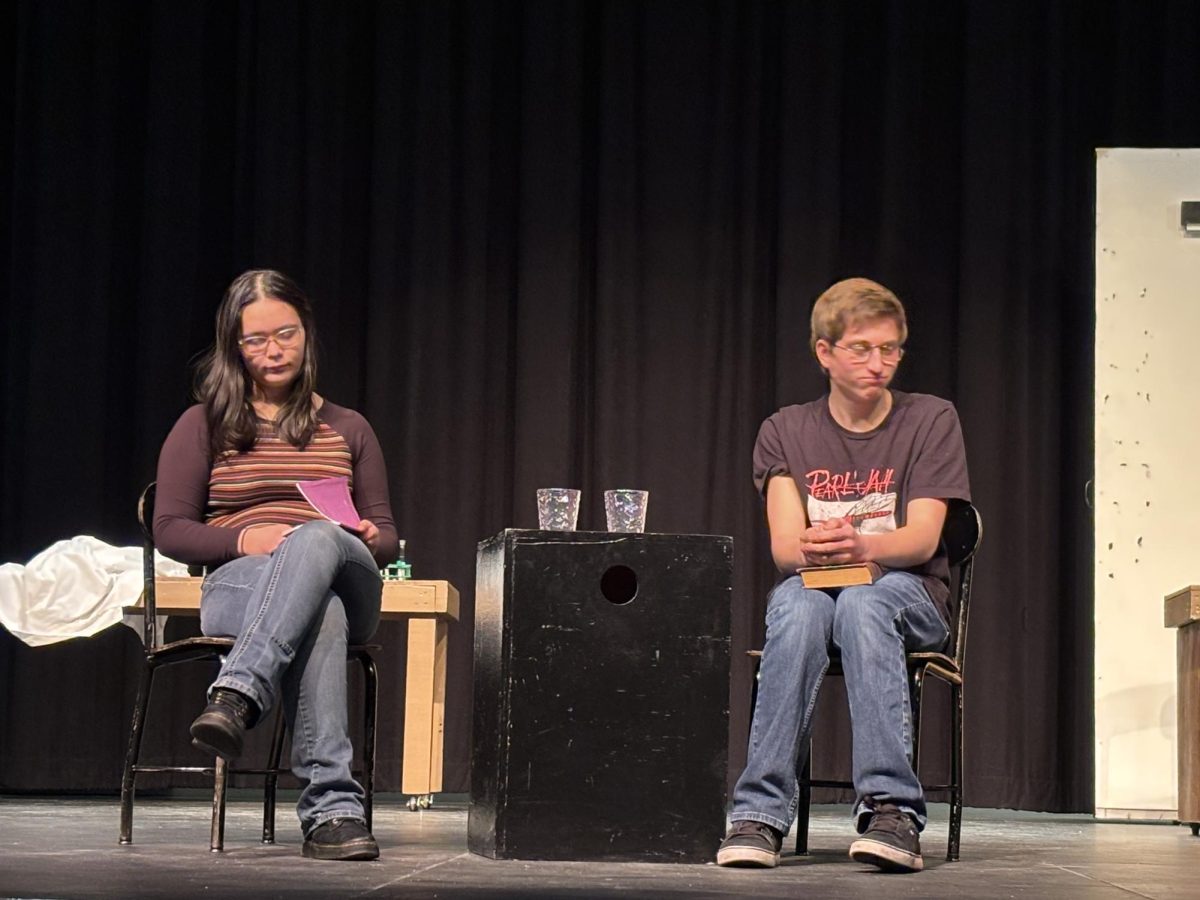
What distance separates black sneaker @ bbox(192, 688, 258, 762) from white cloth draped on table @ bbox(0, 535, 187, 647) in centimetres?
200

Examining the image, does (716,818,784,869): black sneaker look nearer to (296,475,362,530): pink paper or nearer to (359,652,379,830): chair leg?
(359,652,379,830): chair leg

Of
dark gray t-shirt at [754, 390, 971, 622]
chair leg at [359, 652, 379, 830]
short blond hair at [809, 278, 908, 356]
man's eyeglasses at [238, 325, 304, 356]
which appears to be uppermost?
short blond hair at [809, 278, 908, 356]

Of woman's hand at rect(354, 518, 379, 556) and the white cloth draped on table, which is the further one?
the white cloth draped on table

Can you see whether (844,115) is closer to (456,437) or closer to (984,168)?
(984,168)

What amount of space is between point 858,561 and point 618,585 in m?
0.41

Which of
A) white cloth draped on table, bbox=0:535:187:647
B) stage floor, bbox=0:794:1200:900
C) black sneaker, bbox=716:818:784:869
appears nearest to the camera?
stage floor, bbox=0:794:1200:900

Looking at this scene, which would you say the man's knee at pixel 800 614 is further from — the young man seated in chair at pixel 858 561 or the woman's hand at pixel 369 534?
the woman's hand at pixel 369 534

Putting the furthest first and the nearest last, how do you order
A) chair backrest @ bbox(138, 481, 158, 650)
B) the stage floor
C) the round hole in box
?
1. chair backrest @ bbox(138, 481, 158, 650)
2. the round hole in box
3. the stage floor

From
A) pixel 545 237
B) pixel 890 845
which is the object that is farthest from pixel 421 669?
pixel 890 845

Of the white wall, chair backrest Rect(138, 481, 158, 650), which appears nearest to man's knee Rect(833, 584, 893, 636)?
chair backrest Rect(138, 481, 158, 650)

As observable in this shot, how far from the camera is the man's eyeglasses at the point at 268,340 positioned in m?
2.84

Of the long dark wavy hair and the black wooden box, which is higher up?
the long dark wavy hair

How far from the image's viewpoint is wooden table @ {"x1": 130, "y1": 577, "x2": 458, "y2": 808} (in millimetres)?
4270

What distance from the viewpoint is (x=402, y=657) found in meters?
5.00
